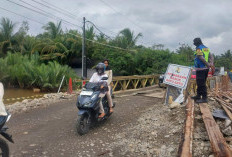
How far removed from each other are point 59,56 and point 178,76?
689 inches

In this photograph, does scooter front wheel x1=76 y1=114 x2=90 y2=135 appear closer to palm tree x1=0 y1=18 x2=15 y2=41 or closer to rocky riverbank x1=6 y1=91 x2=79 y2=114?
rocky riverbank x1=6 y1=91 x2=79 y2=114

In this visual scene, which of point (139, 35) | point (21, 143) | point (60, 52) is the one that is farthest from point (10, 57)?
point (21, 143)

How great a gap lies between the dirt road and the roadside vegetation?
9.07m

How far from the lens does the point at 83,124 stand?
199 inches

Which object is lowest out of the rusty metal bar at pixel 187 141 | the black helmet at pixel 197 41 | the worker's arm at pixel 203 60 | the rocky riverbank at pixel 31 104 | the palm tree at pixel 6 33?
the rocky riverbank at pixel 31 104

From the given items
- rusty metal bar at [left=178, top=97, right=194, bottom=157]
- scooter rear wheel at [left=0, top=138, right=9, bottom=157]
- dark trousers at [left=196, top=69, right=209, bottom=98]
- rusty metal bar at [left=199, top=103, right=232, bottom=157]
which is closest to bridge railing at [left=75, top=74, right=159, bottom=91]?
dark trousers at [left=196, top=69, right=209, bottom=98]

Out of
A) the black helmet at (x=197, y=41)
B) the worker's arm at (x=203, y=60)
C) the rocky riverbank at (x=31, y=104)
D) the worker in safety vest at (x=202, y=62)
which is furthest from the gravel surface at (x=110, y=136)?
the black helmet at (x=197, y=41)

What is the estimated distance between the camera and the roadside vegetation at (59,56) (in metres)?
16.6

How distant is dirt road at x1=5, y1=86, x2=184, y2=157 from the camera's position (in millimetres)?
4211

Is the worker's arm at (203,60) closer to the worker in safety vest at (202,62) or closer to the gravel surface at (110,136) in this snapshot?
the worker in safety vest at (202,62)

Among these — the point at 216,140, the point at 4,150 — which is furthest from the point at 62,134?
the point at 216,140

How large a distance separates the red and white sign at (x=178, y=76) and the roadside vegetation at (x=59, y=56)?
33.7ft

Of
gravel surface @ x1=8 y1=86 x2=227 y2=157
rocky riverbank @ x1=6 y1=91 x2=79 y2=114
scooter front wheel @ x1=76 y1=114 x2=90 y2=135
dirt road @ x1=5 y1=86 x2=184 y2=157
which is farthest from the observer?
rocky riverbank @ x1=6 y1=91 x2=79 y2=114

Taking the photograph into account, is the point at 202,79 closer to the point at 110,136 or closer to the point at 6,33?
the point at 110,136
